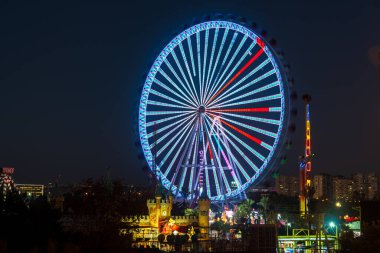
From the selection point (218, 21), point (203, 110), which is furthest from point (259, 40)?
point (203, 110)

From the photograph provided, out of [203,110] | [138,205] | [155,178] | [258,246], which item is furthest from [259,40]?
[138,205]

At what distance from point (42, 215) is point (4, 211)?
4.95m

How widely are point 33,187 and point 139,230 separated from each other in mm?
75032

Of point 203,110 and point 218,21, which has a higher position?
point 218,21

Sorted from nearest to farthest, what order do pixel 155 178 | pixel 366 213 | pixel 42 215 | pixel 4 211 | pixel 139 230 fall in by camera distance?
pixel 42 215 → pixel 4 211 → pixel 366 213 → pixel 139 230 → pixel 155 178

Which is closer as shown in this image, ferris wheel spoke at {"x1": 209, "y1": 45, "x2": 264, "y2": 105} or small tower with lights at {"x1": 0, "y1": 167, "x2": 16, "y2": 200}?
ferris wheel spoke at {"x1": 209, "y1": 45, "x2": 264, "y2": 105}

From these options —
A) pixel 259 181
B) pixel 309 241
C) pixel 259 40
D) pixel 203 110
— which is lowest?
pixel 309 241

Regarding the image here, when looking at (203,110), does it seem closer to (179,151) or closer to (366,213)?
(179,151)

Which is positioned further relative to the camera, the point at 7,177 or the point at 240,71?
the point at 7,177

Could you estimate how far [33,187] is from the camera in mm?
121000

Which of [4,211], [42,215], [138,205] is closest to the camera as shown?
[42,215]

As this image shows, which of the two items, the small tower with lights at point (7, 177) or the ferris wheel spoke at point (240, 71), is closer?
the ferris wheel spoke at point (240, 71)

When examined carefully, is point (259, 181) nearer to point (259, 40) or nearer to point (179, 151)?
point (179, 151)

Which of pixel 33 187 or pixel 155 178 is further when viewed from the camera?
pixel 33 187
